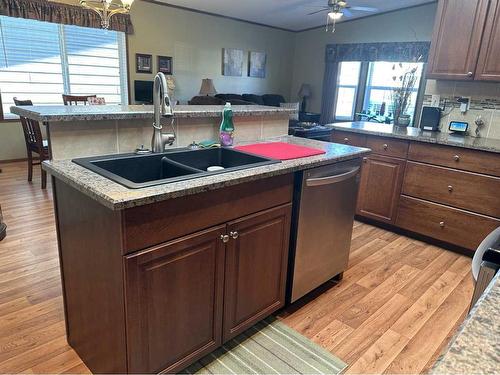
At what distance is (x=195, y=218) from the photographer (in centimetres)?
133

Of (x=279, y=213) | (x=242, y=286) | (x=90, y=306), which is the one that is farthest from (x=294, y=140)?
(x=90, y=306)

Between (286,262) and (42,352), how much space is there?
124cm

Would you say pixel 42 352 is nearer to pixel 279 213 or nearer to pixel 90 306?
pixel 90 306

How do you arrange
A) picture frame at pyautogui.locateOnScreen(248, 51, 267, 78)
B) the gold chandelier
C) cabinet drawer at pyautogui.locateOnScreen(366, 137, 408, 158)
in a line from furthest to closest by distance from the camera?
picture frame at pyautogui.locateOnScreen(248, 51, 267, 78) < the gold chandelier < cabinet drawer at pyautogui.locateOnScreen(366, 137, 408, 158)

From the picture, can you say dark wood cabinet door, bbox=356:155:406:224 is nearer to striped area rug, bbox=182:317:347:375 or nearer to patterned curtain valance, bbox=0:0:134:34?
striped area rug, bbox=182:317:347:375

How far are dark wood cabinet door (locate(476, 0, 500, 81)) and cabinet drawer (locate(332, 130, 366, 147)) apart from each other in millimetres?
1018

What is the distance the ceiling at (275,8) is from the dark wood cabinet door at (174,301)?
5.72 metres

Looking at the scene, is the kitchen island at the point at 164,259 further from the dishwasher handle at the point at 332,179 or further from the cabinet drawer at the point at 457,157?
the cabinet drawer at the point at 457,157

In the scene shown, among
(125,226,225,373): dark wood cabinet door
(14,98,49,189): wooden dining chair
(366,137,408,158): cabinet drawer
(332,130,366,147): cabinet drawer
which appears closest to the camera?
(125,226,225,373): dark wood cabinet door

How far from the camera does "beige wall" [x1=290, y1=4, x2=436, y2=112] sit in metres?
6.34

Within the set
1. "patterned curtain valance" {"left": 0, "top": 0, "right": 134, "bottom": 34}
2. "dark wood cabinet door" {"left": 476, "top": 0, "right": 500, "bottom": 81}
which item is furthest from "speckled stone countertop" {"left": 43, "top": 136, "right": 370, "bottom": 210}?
"patterned curtain valance" {"left": 0, "top": 0, "right": 134, "bottom": 34}

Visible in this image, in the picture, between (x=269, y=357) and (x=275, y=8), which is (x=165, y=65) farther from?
(x=269, y=357)

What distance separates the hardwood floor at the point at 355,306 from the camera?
1.68 m

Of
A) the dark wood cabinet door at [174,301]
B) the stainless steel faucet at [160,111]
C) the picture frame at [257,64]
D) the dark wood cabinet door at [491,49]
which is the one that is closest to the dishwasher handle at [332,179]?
the dark wood cabinet door at [174,301]
